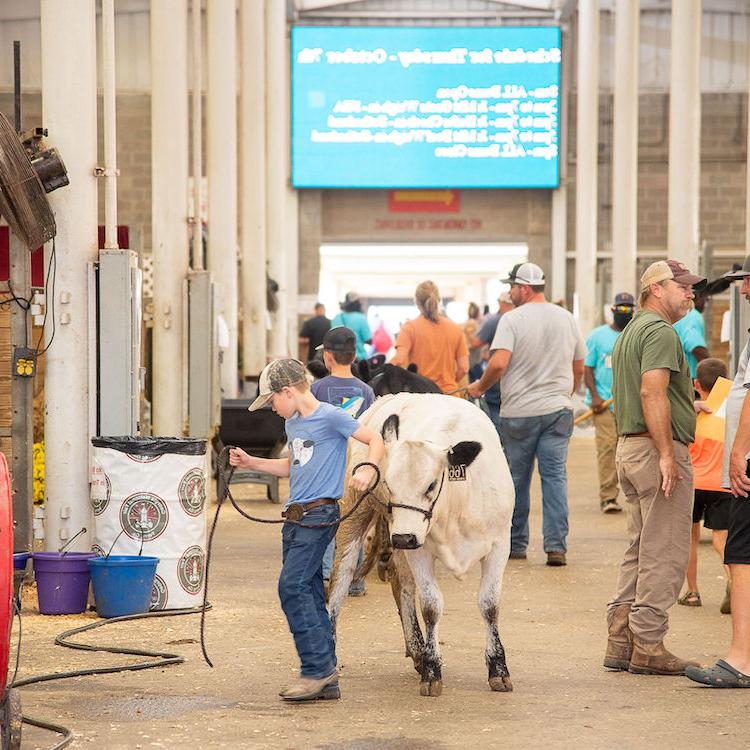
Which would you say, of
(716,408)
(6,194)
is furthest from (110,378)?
(716,408)

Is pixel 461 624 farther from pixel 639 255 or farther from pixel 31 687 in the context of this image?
pixel 639 255

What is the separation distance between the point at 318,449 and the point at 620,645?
6.33 feet

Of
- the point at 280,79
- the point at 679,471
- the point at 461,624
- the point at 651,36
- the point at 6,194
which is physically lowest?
the point at 461,624

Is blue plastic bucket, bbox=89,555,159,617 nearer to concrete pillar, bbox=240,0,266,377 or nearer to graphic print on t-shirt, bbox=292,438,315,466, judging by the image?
graphic print on t-shirt, bbox=292,438,315,466

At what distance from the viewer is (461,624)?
8.71m

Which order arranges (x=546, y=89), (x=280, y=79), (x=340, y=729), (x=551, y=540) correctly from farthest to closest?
(x=546, y=89) → (x=280, y=79) → (x=551, y=540) → (x=340, y=729)

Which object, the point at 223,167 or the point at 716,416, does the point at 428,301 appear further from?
the point at 223,167

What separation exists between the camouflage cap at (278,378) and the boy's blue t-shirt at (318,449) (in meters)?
0.18

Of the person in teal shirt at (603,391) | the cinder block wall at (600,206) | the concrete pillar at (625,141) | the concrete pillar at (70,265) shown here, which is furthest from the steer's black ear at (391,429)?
the cinder block wall at (600,206)

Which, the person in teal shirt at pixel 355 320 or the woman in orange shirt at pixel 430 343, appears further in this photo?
the person in teal shirt at pixel 355 320

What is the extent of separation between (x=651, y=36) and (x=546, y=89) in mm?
3433

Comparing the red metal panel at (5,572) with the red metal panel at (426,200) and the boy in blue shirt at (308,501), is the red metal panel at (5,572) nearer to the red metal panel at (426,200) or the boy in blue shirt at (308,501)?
the boy in blue shirt at (308,501)

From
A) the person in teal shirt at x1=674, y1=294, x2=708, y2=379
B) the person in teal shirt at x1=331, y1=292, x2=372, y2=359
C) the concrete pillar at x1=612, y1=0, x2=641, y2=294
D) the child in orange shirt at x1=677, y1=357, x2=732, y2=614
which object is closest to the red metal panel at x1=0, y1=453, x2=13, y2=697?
the child in orange shirt at x1=677, y1=357, x2=732, y2=614

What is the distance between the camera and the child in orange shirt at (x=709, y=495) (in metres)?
9.04
